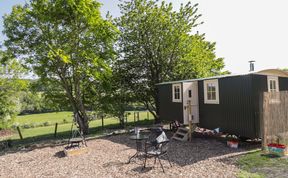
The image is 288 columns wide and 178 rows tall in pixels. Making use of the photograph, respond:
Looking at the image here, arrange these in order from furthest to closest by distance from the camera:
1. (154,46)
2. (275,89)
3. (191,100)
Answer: (154,46), (191,100), (275,89)

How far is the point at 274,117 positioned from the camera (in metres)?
6.79

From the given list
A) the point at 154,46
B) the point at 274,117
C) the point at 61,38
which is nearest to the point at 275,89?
the point at 274,117

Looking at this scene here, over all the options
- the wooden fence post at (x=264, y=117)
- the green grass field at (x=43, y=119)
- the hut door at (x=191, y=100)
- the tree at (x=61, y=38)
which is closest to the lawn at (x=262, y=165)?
the wooden fence post at (x=264, y=117)

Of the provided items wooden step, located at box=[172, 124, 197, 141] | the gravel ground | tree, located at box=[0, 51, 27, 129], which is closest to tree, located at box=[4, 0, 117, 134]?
the gravel ground

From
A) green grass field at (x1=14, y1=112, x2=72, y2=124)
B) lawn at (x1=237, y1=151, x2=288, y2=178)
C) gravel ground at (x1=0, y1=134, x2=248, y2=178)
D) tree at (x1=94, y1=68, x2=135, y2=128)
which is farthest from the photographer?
green grass field at (x1=14, y1=112, x2=72, y2=124)

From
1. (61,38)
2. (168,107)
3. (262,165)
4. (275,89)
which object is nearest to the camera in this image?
(262,165)

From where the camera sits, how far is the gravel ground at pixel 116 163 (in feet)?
16.6

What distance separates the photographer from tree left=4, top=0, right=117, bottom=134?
10.0 m

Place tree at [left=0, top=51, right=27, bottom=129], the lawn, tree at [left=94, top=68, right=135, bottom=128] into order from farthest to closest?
tree at [left=0, top=51, right=27, bottom=129], tree at [left=94, top=68, right=135, bottom=128], the lawn

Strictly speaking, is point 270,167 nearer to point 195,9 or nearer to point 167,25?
point 167,25

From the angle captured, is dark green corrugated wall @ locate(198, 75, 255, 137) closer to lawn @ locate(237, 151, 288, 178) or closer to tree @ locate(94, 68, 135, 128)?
lawn @ locate(237, 151, 288, 178)

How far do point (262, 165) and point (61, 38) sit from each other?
396 inches

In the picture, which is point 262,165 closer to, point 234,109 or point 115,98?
point 234,109

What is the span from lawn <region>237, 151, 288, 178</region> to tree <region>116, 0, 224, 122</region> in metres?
9.35
